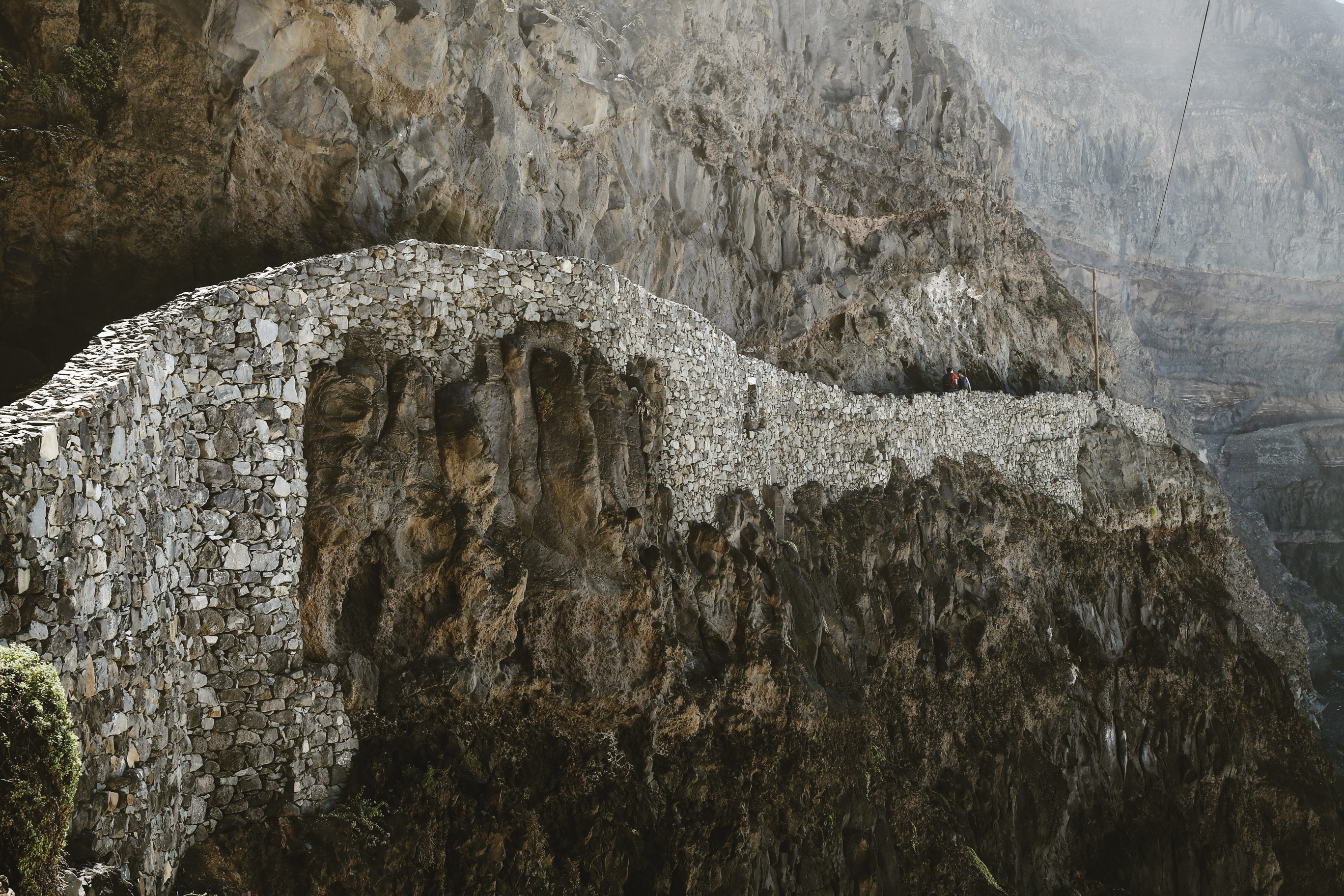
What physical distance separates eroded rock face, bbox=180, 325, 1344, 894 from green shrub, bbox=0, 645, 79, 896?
2.58 metres

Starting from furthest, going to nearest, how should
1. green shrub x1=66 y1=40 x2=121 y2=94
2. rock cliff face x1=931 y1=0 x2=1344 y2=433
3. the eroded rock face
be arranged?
rock cliff face x1=931 y1=0 x2=1344 y2=433, green shrub x1=66 y1=40 x2=121 y2=94, the eroded rock face

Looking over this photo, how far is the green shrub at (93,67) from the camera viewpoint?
343 inches

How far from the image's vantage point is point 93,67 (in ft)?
29.0

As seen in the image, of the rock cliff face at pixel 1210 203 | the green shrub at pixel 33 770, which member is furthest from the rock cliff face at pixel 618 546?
the rock cliff face at pixel 1210 203

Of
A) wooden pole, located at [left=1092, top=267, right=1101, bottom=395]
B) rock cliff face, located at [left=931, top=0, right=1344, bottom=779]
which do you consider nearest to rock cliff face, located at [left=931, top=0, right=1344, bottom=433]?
rock cliff face, located at [left=931, top=0, right=1344, bottom=779]

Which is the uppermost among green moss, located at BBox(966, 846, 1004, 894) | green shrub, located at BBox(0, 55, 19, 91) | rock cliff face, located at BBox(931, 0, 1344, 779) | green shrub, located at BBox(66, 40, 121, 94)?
rock cliff face, located at BBox(931, 0, 1344, 779)

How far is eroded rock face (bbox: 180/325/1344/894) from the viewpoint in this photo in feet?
24.7

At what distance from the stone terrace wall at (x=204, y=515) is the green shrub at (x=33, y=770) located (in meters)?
0.49

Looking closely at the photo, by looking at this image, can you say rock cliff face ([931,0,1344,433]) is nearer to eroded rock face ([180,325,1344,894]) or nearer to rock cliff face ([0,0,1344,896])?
rock cliff face ([0,0,1344,896])

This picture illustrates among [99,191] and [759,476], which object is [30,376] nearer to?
[99,191]

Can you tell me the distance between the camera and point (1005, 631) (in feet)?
55.4

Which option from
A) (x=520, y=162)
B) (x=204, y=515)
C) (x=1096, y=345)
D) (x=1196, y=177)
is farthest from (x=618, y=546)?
(x=1196, y=177)

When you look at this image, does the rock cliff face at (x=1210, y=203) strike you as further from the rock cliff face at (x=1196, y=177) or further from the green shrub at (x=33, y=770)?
the green shrub at (x=33, y=770)

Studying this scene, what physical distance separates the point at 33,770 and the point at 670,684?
6.52 meters
